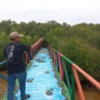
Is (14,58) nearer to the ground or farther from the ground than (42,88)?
farther from the ground

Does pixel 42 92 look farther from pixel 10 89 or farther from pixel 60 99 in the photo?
pixel 10 89

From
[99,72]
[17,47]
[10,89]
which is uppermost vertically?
[17,47]

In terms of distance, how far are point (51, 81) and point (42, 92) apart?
1138 mm

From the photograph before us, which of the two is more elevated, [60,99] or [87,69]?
[60,99]

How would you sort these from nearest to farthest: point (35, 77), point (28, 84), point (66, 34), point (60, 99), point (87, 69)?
point (60, 99) → point (28, 84) → point (35, 77) → point (87, 69) → point (66, 34)

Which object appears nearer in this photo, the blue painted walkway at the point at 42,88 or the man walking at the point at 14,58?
the man walking at the point at 14,58

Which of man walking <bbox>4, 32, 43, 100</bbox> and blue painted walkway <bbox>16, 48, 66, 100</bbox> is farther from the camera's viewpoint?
blue painted walkway <bbox>16, 48, 66, 100</bbox>

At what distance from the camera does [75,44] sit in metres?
24.9

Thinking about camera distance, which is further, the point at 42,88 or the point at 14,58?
the point at 42,88

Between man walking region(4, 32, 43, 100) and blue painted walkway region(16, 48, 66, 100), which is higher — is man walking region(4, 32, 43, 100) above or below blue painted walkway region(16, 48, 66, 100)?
above

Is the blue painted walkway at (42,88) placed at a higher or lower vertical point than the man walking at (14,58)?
lower

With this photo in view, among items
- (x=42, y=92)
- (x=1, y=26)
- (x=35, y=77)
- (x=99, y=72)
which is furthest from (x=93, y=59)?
(x=1, y=26)

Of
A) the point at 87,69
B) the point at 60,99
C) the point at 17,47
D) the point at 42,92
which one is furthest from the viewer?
the point at 87,69

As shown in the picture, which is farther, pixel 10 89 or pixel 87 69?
pixel 87 69
